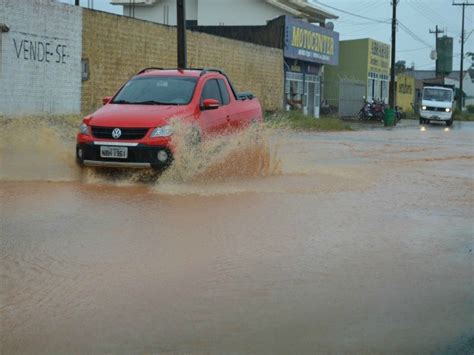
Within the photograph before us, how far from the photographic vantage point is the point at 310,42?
44750mm

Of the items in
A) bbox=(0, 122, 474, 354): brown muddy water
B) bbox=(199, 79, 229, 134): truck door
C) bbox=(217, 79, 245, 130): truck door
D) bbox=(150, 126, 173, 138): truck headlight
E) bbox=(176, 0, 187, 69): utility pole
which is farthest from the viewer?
bbox=(176, 0, 187, 69): utility pole

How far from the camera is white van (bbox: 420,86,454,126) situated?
45684 mm

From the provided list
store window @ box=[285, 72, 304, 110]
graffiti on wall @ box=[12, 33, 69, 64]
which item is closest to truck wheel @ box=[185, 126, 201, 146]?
graffiti on wall @ box=[12, 33, 69, 64]

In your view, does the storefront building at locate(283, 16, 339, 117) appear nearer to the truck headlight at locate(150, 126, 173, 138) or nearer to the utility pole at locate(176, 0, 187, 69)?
the utility pole at locate(176, 0, 187, 69)

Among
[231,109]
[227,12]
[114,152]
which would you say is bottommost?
[114,152]

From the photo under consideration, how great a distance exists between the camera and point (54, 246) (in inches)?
268

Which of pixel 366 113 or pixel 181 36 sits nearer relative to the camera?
pixel 181 36

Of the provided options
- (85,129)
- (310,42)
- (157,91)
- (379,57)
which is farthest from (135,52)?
(379,57)

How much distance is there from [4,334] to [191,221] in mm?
3853

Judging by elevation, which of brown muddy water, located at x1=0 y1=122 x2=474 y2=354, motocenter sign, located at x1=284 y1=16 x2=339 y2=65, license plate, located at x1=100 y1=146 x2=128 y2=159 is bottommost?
brown muddy water, located at x1=0 y1=122 x2=474 y2=354

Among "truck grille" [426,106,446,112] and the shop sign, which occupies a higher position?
the shop sign

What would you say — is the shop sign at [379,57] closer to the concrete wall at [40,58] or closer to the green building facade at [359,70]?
the green building facade at [359,70]

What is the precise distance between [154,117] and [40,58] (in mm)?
12411

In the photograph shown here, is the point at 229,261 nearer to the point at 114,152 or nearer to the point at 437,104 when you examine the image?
the point at 114,152
